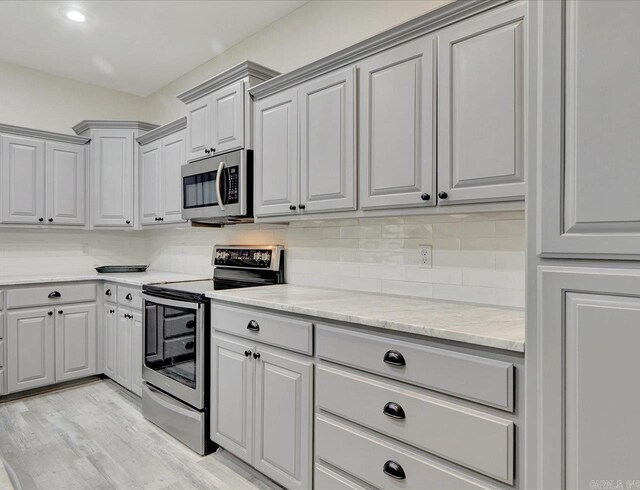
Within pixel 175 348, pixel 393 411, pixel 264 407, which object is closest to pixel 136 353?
pixel 175 348

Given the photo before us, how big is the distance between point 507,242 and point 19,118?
168 inches

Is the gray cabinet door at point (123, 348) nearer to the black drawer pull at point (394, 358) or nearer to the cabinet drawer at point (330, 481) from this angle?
the cabinet drawer at point (330, 481)

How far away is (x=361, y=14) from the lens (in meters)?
2.49

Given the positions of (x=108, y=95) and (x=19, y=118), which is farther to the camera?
(x=108, y=95)

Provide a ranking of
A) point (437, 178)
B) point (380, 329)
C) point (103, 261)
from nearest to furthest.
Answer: point (380, 329), point (437, 178), point (103, 261)

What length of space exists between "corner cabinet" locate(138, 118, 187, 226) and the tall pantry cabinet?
287cm

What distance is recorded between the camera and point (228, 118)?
8.92 ft

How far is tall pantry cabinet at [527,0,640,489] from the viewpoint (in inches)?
38.0

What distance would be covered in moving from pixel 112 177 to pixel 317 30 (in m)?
2.40

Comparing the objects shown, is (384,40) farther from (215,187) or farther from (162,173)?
(162,173)

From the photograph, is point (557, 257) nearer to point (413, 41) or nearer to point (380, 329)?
point (380, 329)

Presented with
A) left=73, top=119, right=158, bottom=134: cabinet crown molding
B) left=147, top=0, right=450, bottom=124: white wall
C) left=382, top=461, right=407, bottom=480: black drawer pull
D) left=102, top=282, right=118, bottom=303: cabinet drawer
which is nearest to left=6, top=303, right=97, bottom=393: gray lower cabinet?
left=102, top=282, right=118, bottom=303: cabinet drawer

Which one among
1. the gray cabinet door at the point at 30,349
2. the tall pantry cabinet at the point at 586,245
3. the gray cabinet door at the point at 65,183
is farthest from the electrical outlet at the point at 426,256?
the gray cabinet door at the point at 65,183

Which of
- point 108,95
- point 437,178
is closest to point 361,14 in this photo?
point 437,178
